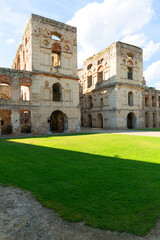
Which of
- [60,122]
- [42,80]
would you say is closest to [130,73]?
[60,122]

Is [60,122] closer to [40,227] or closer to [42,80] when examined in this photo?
[42,80]

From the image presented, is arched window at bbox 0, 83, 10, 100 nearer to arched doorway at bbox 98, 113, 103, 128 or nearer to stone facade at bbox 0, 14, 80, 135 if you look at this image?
stone facade at bbox 0, 14, 80, 135

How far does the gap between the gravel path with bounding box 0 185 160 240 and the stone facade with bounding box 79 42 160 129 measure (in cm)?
2316

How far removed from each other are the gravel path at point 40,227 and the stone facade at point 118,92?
2316 cm

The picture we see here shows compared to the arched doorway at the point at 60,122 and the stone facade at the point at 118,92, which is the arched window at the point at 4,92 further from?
the stone facade at the point at 118,92

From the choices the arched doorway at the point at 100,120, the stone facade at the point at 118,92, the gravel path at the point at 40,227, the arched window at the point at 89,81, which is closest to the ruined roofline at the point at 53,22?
the stone facade at the point at 118,92

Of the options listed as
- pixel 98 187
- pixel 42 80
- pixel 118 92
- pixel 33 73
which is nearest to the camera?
pixel 98 187

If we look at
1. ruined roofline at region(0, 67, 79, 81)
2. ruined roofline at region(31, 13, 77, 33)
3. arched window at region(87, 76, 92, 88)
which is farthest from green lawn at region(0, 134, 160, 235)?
arched window at region(87, 76, 92, 88)

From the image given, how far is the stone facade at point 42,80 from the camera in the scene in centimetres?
1797

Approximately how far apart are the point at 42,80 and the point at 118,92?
12014 millimetres

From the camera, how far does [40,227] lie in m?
2.57

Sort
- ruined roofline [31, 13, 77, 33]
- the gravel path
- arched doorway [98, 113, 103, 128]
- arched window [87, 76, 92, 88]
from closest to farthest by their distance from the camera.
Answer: the gravel path < ruined roofline [31, 13, 77, 33] < arched doorway [98, 113, 103, 128] < arched window [87, 76, 92, 88]

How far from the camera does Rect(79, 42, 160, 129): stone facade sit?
25.8 m

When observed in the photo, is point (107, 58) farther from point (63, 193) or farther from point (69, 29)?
point (63, 193)
